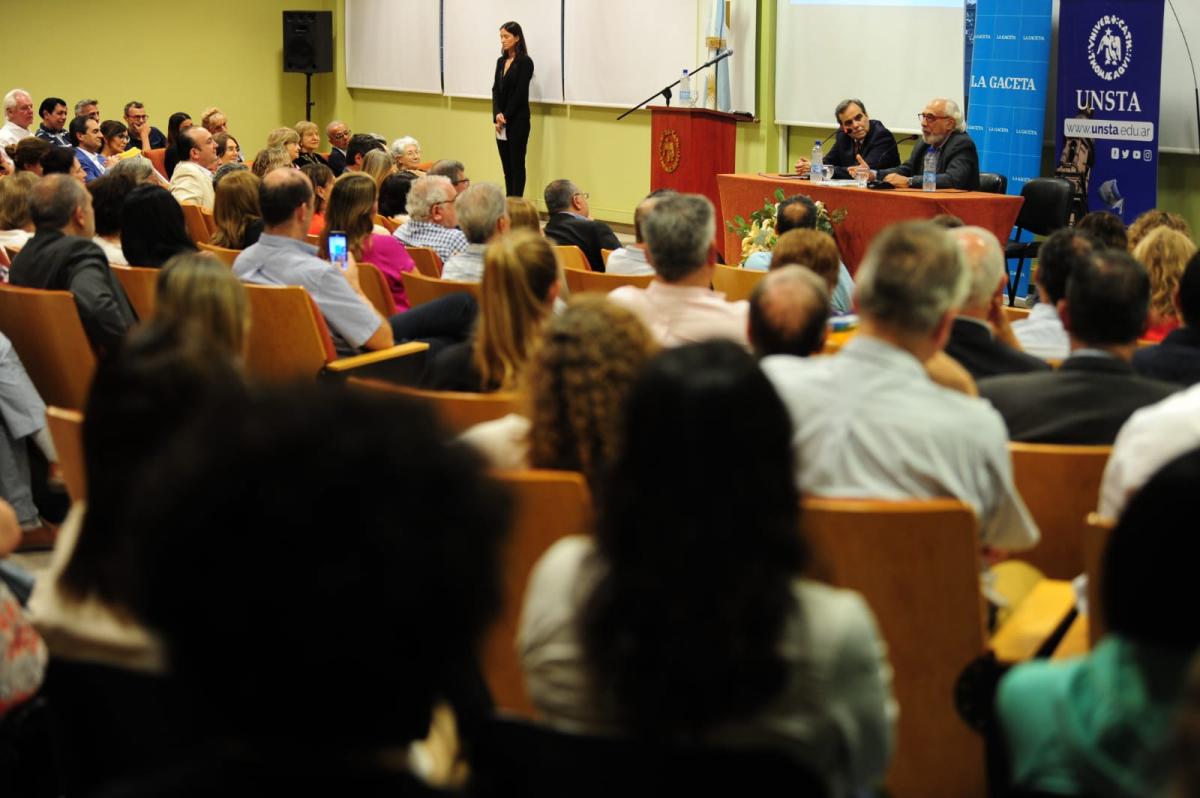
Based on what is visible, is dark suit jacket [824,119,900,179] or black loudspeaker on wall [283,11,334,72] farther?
black loudspeaker on wall [283,11,334,72]

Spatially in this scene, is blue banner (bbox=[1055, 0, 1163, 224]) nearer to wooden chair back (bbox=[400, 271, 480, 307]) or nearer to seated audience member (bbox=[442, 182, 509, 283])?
seated audience member (bbox=[442, 182, 509, 283])

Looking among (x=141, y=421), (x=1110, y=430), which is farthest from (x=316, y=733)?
(x=1110, y=430)

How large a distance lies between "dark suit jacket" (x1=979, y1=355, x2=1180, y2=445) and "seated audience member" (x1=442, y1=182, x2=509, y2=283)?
2723 mm

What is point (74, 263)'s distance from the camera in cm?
482

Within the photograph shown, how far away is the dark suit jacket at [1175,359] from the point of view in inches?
133

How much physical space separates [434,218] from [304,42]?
10.6 meters

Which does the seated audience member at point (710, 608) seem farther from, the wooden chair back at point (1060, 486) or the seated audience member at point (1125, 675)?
the wooden chair back at point (1060, 486)

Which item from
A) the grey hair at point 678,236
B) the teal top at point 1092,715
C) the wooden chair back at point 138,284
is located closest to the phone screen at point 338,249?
the wooden chair back at point 138,284

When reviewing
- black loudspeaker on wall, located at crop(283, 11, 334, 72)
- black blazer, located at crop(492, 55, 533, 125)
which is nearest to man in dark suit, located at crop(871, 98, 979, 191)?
black blazer, located at crop(492, 55, 533, 125)

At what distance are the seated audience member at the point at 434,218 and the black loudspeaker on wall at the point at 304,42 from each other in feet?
34.1

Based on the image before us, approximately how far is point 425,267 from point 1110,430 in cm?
382

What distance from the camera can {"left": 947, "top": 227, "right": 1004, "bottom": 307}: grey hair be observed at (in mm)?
3658

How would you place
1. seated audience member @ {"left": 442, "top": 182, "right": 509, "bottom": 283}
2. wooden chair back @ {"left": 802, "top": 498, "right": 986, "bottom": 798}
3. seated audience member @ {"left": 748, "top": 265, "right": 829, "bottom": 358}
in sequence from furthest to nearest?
1. seated audience member @ {"left": 442, "top": 182, "right": 509, "bottom": 283}
2. seated audience member @ {"left": 748, "top": 265, "right": 829, "bottom": 358}
3. wooden chair back @ {"left": 802, "top": 498, "right": 986, "bottom": 798}

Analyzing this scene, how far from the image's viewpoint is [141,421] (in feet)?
6.79
